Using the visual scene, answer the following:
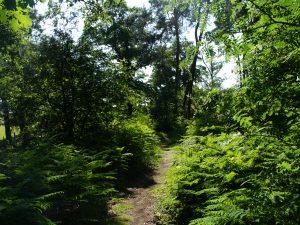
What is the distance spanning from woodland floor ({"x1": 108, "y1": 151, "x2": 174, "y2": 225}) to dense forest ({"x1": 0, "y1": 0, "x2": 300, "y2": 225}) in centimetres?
31

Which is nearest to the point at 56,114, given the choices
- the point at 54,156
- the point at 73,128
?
the point at 73,128

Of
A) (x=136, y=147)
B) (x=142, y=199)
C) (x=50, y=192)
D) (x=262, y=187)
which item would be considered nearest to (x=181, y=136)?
(x=142, y=199)

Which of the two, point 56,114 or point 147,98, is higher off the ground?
point 147,98

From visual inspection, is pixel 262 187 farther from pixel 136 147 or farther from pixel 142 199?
pixel 136 147

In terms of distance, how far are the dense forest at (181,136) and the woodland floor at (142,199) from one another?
1.01 ft

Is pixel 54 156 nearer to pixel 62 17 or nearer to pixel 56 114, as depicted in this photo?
pixel 56 114

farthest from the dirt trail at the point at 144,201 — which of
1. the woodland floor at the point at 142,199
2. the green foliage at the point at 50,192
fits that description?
the green foliage at the point at 50,192

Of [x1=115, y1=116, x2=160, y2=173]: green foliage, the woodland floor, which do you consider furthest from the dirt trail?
[x1=115, y1=116, x2=160, y2=173]: green foliage

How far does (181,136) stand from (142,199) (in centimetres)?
251

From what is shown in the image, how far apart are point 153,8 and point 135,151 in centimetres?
2641

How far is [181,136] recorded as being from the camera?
11242 mm

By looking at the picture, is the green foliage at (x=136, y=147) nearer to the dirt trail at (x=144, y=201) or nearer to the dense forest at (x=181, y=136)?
the dense forest at (x=181, y=136)

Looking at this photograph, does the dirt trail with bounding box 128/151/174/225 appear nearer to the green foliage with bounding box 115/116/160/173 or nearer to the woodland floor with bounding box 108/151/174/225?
the woodland floor with bounding box 108/151/174/225

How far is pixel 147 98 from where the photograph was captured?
33.3 meters
